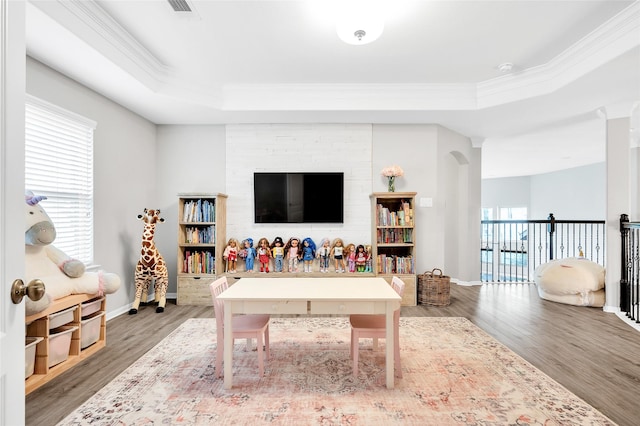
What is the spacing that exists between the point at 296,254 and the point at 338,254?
0.58m

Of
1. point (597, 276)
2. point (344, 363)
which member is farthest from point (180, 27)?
point (597, 276)

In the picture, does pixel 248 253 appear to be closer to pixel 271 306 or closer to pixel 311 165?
pixel 311 165

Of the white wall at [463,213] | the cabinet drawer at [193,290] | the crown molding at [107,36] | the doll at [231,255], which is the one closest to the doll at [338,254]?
the doll at [231,255]

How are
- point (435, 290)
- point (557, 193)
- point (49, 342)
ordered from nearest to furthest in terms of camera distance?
point (49, 342) < point (435, 290) < point (557, 193)

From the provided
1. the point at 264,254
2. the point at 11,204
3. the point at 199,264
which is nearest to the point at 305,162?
the point at 264,254

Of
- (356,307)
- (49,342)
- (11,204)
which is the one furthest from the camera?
(49,342)

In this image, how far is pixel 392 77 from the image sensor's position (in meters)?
4.00

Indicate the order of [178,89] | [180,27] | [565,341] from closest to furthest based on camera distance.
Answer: [180,27] → [565,341] → [178,89]

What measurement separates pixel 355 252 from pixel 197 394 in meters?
2.93

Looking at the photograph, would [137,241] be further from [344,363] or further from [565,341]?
[565,341]

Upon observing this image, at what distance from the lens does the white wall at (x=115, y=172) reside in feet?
11.1

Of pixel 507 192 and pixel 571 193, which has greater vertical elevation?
pixel 507 192

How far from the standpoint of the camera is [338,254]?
4699 mm

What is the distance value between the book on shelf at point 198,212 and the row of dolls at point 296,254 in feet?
1.52
